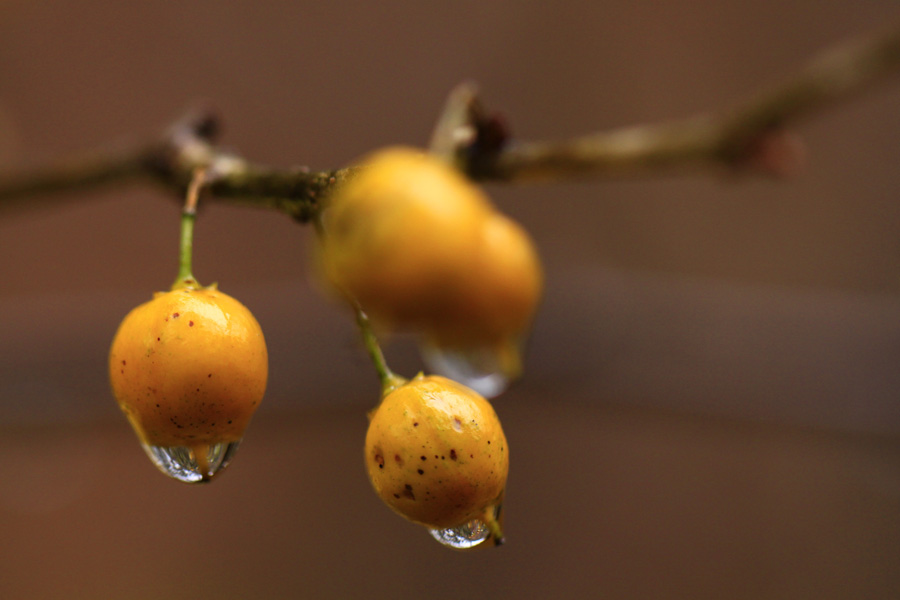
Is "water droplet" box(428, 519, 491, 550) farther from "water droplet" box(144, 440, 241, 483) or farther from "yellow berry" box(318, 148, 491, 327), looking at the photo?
"yellow berry" box(318, 148, 491, 327)

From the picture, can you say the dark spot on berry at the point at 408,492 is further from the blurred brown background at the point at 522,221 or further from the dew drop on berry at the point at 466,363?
the blurred brown background at the point at 522,221

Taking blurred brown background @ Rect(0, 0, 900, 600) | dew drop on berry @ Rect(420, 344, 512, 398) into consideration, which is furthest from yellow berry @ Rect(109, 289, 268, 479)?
blurred brown background @ Rect(0, 0, 900, 600)

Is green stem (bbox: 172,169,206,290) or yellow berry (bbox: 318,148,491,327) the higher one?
green stem (bbox: 172,169,206,290)

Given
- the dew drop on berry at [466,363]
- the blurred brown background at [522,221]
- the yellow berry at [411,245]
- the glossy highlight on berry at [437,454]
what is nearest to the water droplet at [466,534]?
the glossy highlight on berry at [437,454]

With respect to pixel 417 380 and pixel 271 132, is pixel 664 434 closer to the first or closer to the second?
pixel 271 132

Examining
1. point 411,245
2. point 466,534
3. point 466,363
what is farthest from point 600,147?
point 466,534

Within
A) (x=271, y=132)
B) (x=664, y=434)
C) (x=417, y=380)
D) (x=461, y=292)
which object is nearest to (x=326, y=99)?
(x=271, y=132)

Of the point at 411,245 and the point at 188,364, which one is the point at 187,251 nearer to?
the point at 188,364
